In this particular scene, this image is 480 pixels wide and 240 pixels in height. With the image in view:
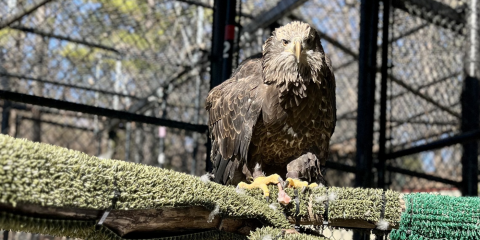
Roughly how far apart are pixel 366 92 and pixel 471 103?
1.24 m

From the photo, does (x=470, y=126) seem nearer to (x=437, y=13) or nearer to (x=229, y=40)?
(x=437, y=13)

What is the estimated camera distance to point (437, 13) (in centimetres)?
428

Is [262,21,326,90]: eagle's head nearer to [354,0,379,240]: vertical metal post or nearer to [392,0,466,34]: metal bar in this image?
[354,0,379,240]: vertical metal post

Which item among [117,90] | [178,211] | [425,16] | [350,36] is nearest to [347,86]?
[350,36]

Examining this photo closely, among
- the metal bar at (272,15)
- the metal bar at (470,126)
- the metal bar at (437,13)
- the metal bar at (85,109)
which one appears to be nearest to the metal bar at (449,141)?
the metal bar at (470,126)

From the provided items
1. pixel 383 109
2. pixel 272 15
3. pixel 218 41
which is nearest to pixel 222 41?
pixel 218 41

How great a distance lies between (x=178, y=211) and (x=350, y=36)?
141 inches

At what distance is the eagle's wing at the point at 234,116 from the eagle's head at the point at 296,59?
0.47ft

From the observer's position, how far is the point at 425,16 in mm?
4215

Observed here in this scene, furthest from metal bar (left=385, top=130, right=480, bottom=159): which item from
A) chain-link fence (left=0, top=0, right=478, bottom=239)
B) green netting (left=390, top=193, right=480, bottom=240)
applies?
green netting (left=390, top=193, right=480, bottom=240)

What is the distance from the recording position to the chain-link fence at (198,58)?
3.98 meters

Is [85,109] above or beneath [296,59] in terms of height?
beneath

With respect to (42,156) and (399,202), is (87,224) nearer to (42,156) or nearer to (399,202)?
(42,156)

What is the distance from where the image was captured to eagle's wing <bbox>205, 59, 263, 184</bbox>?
91.9 inches
